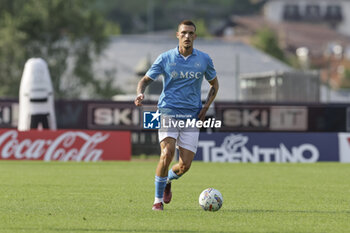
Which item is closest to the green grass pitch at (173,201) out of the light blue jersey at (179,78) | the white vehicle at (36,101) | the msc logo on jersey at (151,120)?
the msc logo on jersey at (151,120)

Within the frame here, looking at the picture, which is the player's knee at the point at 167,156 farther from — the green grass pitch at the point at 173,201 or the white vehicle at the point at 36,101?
the white vehicle at the point at 36,101

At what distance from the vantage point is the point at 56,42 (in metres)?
55.9

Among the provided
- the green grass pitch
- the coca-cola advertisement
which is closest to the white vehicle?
the coca-cola advertisement

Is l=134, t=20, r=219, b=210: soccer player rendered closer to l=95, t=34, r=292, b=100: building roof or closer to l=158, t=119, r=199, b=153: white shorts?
l=158, t=119, r=199, b=153: white shorts

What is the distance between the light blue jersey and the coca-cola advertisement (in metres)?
15.9

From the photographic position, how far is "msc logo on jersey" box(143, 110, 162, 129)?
12289 millimetres

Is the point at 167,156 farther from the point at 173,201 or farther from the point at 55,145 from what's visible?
the point at 55,145

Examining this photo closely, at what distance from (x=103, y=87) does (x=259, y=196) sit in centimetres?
4193

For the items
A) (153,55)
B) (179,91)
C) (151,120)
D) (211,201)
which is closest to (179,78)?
(179,91)

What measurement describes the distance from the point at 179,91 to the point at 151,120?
56 cm

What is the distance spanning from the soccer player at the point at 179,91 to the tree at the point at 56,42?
3933cm

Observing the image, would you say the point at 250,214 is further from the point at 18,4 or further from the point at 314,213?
the point at 18,4

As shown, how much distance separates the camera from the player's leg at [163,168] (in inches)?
477

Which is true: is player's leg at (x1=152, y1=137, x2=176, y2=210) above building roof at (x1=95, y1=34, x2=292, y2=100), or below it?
below
